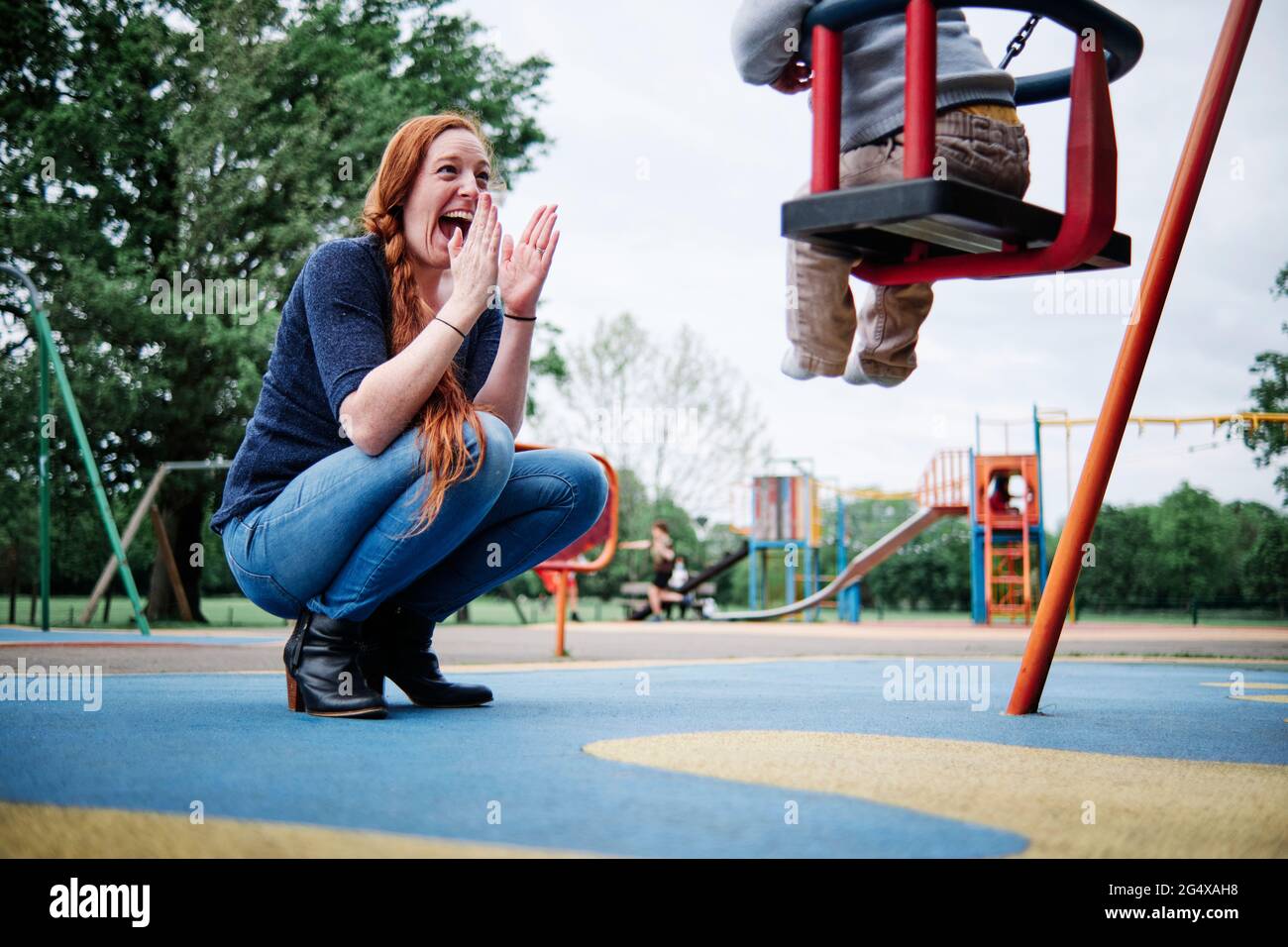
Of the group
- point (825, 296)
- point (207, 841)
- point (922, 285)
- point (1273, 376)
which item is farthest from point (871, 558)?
point (207, 841)

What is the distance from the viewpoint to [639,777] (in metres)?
1.38

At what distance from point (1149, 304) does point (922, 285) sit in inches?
17.6

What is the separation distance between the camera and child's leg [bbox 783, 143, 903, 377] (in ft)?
6.88

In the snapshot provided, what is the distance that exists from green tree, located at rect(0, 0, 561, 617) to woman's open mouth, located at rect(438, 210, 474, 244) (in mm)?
10638

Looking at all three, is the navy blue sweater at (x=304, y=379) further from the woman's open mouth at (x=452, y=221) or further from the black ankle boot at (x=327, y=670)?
the black ankle boot at (x=327, y=670)

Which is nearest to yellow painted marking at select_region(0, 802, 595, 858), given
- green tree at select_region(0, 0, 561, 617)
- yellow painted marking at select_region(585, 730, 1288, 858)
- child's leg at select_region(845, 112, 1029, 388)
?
yellow painted marking at select_region(585, 730, 1288, 858)

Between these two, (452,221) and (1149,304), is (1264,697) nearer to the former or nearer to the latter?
(1149,304)

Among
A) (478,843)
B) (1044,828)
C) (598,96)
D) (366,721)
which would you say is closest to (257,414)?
(366,721)

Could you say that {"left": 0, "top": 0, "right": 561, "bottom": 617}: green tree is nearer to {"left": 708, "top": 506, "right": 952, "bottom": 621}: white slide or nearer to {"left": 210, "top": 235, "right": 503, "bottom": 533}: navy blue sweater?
{"left": 708, "top": 506, "right": 952, "bottom": 621}: white slide

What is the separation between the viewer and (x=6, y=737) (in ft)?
5.59

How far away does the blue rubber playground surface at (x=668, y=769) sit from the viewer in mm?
1116

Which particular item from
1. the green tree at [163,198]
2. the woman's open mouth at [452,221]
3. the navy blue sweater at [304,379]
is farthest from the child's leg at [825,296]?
the green tree at [163,198]

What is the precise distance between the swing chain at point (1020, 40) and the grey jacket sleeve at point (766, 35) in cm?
35

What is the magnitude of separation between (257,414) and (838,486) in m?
17.5
